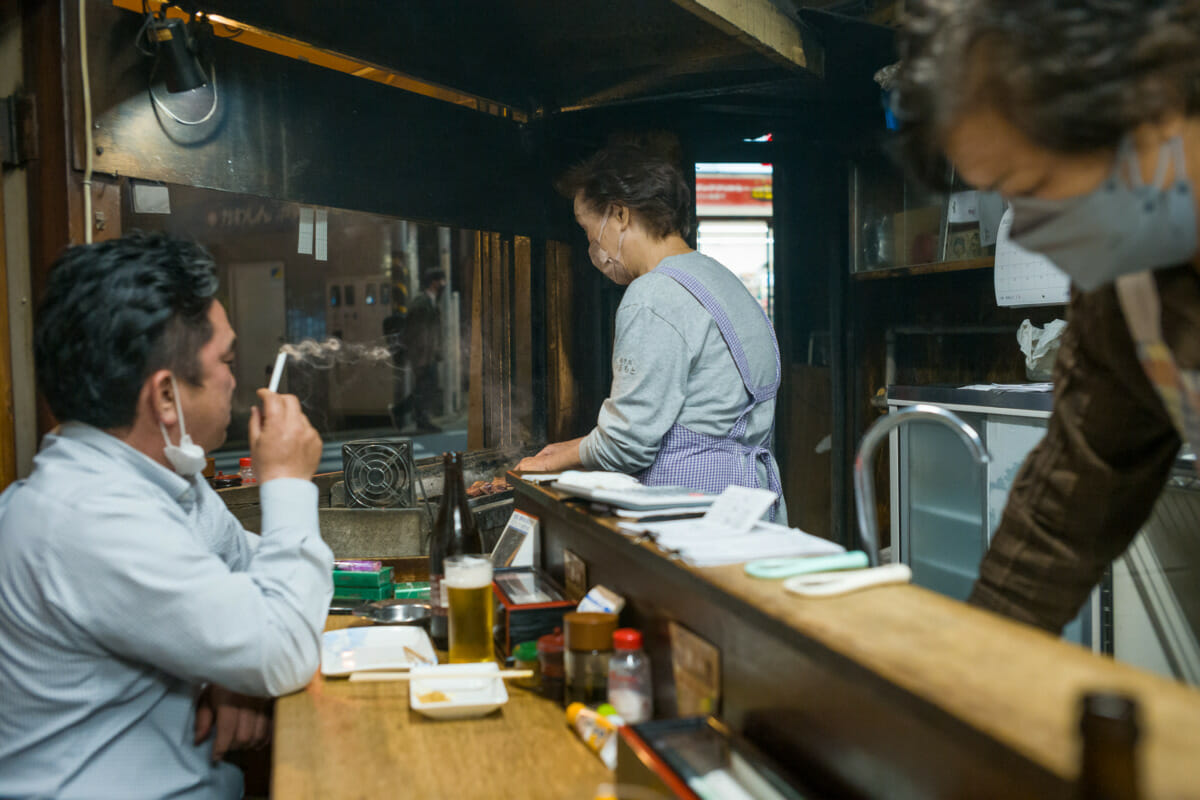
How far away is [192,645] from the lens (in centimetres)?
143

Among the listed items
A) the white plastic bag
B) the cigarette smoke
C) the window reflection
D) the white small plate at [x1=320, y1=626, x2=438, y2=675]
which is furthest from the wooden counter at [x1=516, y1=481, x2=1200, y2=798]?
the cigarette smoke

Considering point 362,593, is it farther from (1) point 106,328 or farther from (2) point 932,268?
(2) point 932,268

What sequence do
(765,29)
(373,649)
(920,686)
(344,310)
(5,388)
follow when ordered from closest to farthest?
(920,686) < (373,649) < (5,388) < (765,29) < (344,310)

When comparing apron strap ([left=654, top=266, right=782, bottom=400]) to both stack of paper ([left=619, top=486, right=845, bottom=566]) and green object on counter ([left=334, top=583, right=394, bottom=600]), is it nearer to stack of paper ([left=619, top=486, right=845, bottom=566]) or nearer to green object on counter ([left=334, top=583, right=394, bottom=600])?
stack of paper ([left=619, top=486, right=845, bottom=566])

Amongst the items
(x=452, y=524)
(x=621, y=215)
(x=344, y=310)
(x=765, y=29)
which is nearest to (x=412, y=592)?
(x=452, y=524)

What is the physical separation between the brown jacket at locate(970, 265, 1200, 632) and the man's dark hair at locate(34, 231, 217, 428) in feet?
5.13

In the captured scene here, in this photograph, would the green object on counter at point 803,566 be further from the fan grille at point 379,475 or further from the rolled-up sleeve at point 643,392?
the fan grille at point 379,475

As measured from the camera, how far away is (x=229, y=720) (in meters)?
1.65

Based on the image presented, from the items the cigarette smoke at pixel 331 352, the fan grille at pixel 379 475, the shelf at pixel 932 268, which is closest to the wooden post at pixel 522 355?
the cigarette smoke at pixel 331 352

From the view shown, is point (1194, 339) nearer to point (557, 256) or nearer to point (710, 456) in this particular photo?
point (710, 456)

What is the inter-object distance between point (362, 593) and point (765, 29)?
9.45 feet

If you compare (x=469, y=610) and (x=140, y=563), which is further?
(x=469, y=610)

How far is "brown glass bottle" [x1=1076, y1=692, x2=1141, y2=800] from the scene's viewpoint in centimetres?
58

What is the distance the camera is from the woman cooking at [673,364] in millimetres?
2377
